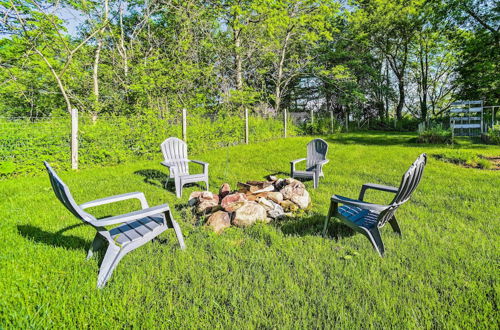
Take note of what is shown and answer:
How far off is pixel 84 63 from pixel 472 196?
13.9 metres

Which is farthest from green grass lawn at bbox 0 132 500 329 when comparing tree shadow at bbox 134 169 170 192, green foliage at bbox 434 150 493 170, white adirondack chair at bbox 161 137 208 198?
green foliage at bbox 434 150 493 170

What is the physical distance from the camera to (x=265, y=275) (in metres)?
2.16

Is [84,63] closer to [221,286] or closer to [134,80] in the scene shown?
[134,80]

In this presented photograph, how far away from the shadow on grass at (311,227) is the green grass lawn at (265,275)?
2 cm

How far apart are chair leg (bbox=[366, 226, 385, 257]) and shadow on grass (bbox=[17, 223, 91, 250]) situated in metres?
2.85

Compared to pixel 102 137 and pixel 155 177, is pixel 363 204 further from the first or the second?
pixel 102 137

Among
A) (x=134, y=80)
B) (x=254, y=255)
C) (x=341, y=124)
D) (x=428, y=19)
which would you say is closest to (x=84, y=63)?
(x=134, y=80)

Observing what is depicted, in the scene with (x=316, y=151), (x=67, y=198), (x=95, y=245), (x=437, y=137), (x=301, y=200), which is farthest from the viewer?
(x=437, y=137)

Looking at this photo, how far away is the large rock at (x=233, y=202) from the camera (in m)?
3.36

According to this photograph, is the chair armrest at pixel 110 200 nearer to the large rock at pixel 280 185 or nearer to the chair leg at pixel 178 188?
the chair leg at pixel 178 188

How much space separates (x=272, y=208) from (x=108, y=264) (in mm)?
2068

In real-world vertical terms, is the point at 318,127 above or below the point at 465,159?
above

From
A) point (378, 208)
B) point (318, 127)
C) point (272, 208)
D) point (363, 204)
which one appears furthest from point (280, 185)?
point (318, 127)

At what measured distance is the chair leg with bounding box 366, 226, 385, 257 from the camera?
2.37 metres
